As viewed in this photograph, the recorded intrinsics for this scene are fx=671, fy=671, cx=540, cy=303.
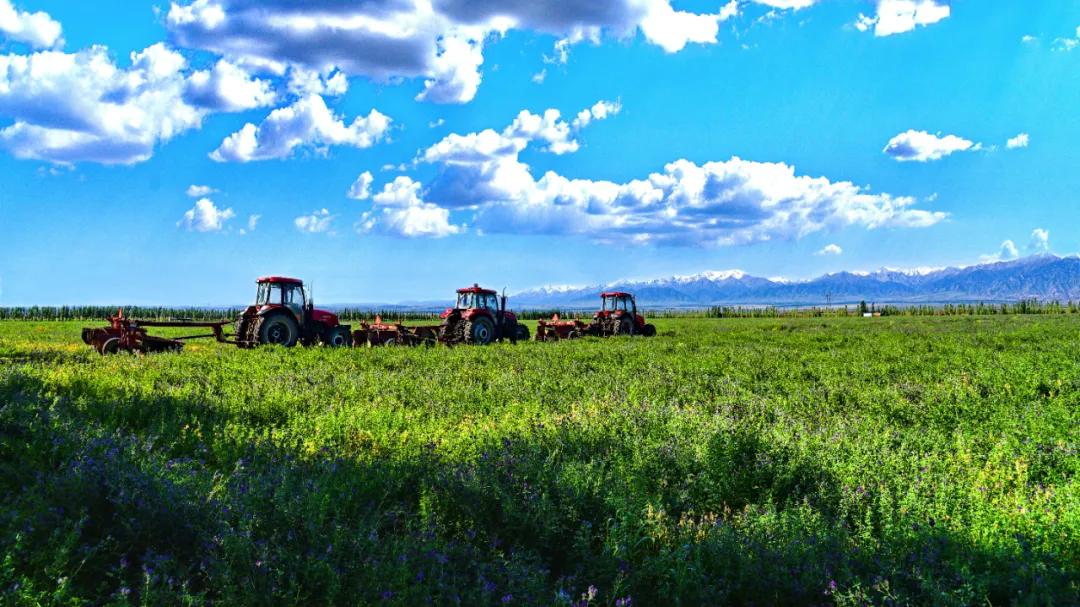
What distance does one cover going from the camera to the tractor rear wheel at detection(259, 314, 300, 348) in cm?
2112

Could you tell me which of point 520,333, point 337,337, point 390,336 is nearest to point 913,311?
point 520,333

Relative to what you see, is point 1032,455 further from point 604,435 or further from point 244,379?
point 244,379

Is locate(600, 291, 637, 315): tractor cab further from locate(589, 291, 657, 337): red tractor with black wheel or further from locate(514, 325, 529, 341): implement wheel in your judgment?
locate(514, 325, 529, 341): implement wheel

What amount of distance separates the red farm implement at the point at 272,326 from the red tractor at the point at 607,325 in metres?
9.08

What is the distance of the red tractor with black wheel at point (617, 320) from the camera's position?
101 ft

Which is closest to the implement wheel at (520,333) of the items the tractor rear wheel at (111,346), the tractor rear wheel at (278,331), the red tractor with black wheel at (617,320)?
the red tractor with black wheel at (617,320)

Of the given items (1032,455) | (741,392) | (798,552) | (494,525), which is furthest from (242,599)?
(741,392)

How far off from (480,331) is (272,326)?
7.33 m

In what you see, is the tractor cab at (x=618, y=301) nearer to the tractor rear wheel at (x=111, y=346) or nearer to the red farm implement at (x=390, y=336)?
the red farm implement at (x=390, y=336)

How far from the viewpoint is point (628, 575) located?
432 centimetres

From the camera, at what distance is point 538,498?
5277 mm

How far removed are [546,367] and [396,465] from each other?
28.5 feet

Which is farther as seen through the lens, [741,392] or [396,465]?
[741,392]

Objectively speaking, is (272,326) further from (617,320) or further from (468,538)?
(468,538)
